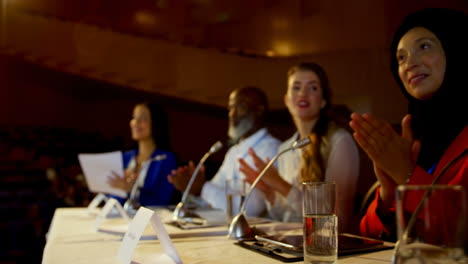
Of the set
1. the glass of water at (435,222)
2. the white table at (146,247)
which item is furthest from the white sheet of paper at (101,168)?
the glass of water at (435,222)

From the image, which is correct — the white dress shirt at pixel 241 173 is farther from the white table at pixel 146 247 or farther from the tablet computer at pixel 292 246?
the tablet computer at pixel 292 246

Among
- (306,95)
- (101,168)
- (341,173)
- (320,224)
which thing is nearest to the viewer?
(320,224)

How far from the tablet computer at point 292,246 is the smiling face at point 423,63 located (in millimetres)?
506

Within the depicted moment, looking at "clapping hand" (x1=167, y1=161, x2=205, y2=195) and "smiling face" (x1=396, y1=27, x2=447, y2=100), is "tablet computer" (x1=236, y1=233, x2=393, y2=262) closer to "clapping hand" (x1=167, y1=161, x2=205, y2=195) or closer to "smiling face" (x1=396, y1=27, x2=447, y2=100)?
"smiling face" (x1=396, y1=27, x2=447, y2=100)

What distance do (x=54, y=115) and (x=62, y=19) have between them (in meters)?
1.89

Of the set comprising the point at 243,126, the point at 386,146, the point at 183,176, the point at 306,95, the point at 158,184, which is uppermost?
the point at 306,95

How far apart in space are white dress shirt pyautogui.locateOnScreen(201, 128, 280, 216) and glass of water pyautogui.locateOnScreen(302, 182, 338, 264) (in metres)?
1.36

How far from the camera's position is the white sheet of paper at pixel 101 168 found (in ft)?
A: 7.81

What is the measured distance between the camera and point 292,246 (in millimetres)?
1105

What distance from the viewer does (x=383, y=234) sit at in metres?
1.39

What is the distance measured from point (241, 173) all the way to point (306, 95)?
2.65 ft

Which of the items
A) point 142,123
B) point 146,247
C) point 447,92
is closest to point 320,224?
point 146,247

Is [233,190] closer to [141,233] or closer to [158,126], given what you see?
[141,233]

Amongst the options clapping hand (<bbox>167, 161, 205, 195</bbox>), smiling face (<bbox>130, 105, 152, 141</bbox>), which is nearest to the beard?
clapping hand (<bbox>167, 161, 205, 195</bbox>)
